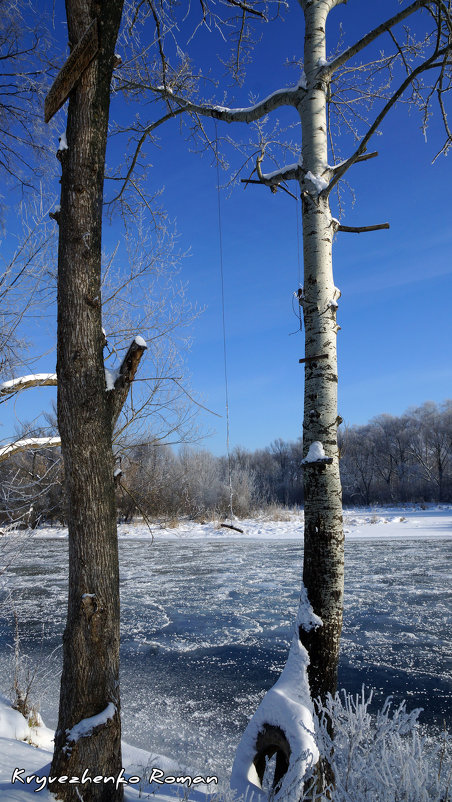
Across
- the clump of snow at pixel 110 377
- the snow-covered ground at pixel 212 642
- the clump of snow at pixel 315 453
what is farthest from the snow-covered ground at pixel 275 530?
the clump of snow at pixel 110 377

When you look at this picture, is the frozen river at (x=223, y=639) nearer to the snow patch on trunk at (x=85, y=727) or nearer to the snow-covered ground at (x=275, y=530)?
the snow patch on trunk at (x=85, y=727)

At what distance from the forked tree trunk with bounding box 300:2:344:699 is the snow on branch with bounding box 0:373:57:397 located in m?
2.18

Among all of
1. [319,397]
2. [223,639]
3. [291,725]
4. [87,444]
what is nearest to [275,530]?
[223,639]

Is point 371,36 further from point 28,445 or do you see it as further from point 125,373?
point 28,445

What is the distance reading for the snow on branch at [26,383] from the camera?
13.6 ft

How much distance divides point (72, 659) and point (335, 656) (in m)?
1.65

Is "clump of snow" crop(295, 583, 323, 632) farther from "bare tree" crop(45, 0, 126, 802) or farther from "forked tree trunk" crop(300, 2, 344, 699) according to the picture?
"bare tree" crop(45, 0, 126, 802)

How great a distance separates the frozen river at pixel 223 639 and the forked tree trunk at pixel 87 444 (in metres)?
2.07

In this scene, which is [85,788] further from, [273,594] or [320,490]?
[273,594]

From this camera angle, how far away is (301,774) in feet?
8.20

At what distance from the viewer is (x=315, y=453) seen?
3.32 metres

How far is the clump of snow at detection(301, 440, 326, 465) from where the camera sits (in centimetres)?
330

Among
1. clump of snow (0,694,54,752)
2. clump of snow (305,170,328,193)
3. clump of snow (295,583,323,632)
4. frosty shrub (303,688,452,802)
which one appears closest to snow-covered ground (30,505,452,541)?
clump of snow (0,694,54,752)

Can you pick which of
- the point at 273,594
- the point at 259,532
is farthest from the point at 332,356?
the point at 259,532
